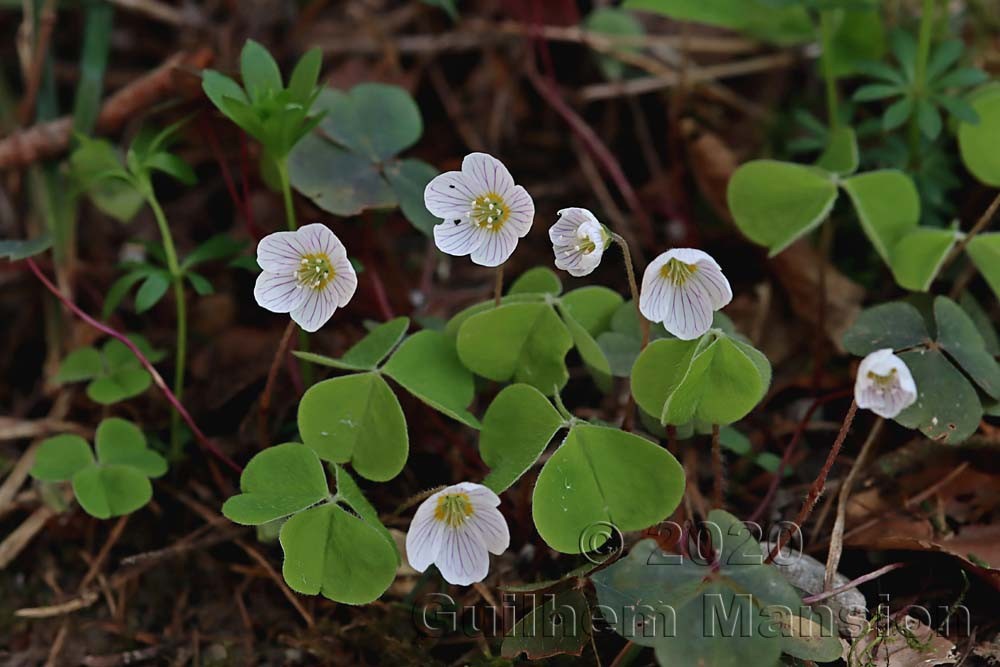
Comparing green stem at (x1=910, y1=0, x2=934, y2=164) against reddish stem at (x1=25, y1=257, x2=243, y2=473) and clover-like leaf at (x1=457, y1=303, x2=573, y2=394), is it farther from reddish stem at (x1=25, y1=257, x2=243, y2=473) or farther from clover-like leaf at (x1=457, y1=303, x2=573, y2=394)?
reddish stem at (x1=25, y1=257, x2=243, y2=473)

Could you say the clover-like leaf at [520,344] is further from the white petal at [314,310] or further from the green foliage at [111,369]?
the green foliage at [111,369]

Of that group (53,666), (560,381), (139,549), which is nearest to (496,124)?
(560,381)

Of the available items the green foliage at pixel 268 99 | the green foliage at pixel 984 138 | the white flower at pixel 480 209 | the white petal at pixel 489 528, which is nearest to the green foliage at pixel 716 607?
the white petal at pixel 489 528

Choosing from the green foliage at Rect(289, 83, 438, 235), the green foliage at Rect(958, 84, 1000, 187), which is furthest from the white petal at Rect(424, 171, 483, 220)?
the green foliage at Rect(958, 84, 1000, 187)

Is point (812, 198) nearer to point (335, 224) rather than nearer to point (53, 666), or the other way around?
point (335, 224)

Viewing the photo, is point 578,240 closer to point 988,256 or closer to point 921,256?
point 921,256

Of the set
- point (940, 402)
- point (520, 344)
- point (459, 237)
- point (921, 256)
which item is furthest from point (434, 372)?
point (921, 256)
